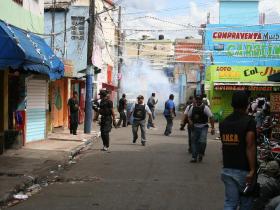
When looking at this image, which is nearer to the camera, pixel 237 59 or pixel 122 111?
pixel 122 111

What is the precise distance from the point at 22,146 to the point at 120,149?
10.7 ft

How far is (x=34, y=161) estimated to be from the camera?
14.8 meters

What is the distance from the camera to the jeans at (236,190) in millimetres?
6559

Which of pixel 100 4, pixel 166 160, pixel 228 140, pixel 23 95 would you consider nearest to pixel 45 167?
pixel 166 160

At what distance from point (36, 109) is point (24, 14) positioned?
12.1 ft

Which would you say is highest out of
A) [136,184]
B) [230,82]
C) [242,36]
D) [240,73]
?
[242,36]

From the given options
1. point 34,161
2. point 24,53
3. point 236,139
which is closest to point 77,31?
point 34,161

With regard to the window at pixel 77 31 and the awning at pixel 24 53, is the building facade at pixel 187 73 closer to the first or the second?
the window at pixel 77 31

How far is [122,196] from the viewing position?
1036 centimetres

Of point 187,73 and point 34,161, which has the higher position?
point 187,73

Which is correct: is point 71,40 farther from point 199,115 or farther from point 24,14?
point 199,115

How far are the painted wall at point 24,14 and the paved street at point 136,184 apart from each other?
14.7ft

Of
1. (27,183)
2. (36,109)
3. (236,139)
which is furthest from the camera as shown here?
(36,109)

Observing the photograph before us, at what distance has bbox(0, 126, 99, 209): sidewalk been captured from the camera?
1123 centimetres
